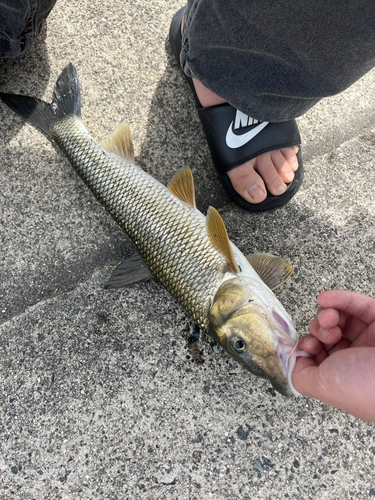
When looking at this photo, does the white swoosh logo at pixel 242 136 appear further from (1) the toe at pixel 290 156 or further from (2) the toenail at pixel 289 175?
(2) the toenail at pixel 289 175

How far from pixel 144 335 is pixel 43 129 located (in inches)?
62.2

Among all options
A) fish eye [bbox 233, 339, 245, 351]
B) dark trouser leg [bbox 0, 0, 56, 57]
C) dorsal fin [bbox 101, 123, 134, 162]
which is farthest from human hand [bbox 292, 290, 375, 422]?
dark trouser leg [bbox 0, 0, 56, 57]

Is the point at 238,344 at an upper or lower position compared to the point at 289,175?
lower

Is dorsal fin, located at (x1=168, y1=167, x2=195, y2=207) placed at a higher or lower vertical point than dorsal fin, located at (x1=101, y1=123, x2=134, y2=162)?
lower

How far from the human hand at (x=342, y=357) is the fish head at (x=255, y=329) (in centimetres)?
8

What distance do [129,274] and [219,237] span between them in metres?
0.63

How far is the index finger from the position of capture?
1.69 metres

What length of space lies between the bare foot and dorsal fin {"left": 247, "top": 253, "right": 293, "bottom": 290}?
0.48 meters

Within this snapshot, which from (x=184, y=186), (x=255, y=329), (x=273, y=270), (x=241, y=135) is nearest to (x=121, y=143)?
(x=184, y=186)

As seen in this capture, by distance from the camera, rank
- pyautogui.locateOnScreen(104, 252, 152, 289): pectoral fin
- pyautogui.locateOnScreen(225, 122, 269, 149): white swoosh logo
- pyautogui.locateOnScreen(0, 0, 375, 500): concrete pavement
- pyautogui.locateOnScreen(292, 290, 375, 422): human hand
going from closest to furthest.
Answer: pyautogui.locateOnScreen(292, 290, 375, 422): human hand, pyautogui.locateOnScreen(0, 0, 375, 500): concrete pavement, pyautogui.locateOnScreen(104, 252, 152, 289): pectoral fin, pyautogui.locateOnScreen(225, 122, 269, 149): white swoosh logo

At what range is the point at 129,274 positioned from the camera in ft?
7.09

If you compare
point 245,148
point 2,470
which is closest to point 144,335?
point 2,470

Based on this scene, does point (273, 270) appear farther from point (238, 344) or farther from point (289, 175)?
point (289, 175)

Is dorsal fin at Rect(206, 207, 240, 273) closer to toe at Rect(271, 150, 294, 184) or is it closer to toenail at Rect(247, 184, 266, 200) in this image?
toenail at Rect(247, 184, 266, 200)
